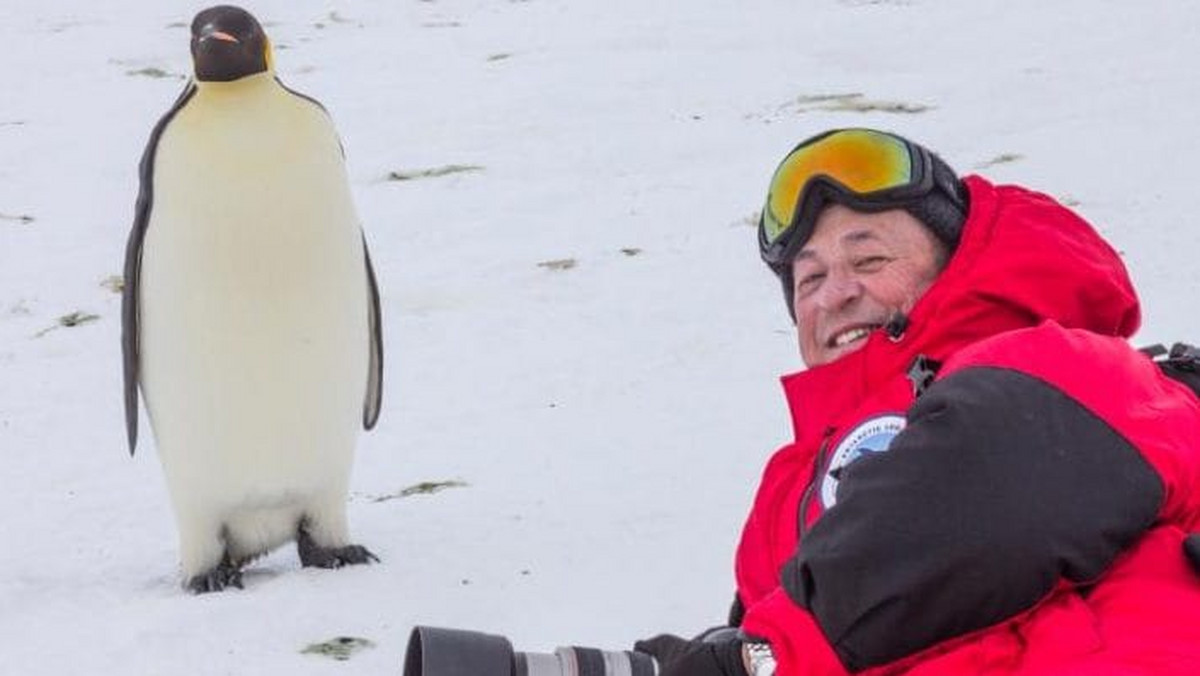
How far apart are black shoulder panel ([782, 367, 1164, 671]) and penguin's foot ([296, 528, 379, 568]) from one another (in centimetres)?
250

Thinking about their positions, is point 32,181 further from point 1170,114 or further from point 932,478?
point 932,478

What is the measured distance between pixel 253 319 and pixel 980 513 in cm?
272

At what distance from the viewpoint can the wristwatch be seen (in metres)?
1.85

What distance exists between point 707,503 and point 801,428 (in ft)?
6.20

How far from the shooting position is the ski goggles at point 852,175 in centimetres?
234

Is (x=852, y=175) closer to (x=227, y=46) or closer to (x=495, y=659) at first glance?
(x=495, y=659)

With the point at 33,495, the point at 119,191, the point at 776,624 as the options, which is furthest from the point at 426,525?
the point at 119,191

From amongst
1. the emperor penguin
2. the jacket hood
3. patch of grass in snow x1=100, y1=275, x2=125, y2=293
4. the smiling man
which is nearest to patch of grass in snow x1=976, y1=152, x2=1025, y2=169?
patch of grass in snow x1=100, y1=275, x2=125, y2=293

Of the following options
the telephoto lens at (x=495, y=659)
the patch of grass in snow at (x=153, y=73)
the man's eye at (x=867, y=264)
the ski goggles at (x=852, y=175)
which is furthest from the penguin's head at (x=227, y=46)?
the patch of grass in snow at (x=153, y=73)

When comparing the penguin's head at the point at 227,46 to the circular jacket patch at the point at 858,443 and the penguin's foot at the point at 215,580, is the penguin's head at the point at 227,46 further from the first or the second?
the circular jacket patch at the point at 858,443

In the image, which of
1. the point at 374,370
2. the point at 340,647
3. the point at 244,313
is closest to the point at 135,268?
the point at 244,313

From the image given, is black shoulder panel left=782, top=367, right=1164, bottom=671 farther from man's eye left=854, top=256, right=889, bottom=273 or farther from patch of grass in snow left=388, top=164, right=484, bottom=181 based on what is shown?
patch of grass in snow left=388, top=164, right=484, bottom=181

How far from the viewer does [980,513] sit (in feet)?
5.38

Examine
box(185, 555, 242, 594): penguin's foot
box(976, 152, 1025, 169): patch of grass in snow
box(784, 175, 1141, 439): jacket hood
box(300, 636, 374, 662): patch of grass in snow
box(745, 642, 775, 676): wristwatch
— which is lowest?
box(976, 152, 1025, 169): patch of grass in snow
